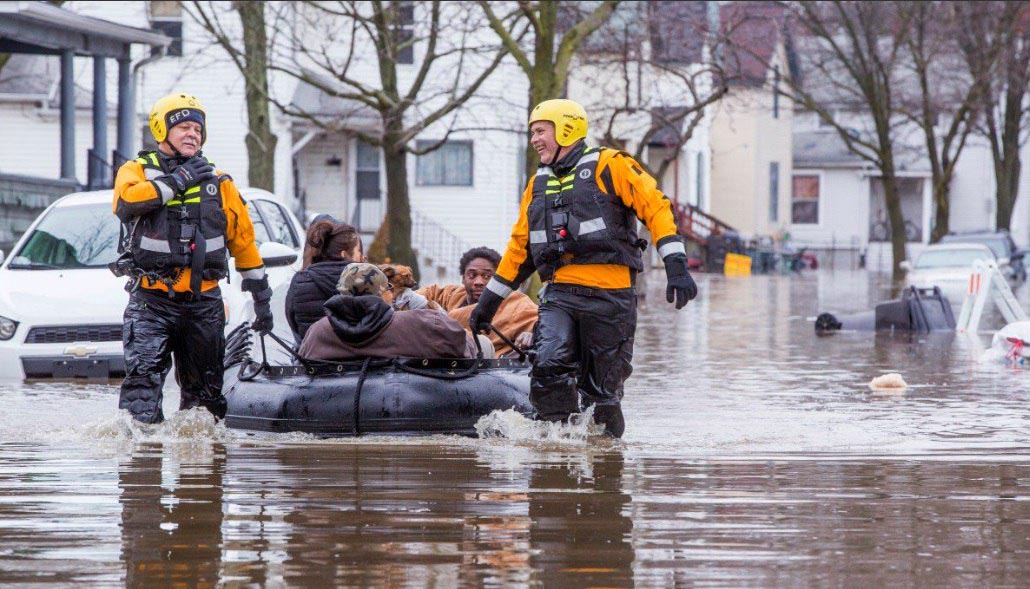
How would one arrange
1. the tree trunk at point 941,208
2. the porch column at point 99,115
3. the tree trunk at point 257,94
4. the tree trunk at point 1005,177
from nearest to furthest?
1. the porch column at point 99,115
2. the tree trunk at point 257,94
3. the tree trunk at point 941,208
4. the tree trunk at point 1005,177

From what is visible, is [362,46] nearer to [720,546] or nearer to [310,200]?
[310,200]

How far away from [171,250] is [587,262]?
2.06 meters

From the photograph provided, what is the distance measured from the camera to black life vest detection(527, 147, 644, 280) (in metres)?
8.81

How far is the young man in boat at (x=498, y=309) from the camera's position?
10625mm

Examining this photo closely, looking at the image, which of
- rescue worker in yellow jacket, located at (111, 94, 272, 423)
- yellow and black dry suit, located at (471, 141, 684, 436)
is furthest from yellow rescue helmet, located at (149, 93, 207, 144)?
yellow and black dry suit, located at (471, 141, 684, 436)

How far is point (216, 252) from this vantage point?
9.00 meters

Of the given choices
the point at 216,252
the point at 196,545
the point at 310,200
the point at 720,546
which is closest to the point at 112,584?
the point at 196,545

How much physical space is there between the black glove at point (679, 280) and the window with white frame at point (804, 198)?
2159 inches

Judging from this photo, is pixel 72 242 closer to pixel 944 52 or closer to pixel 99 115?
pixel 99 115

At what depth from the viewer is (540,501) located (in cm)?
687

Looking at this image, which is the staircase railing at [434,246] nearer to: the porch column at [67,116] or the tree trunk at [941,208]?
the tree trunk at [941,208]

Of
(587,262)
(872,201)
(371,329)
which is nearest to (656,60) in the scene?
(371,329)

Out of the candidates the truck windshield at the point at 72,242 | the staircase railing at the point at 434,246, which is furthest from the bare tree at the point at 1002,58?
the truck windshield at the point at 72,242

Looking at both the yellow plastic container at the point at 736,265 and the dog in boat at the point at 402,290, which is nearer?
the dog in boat at the point at 402,290
